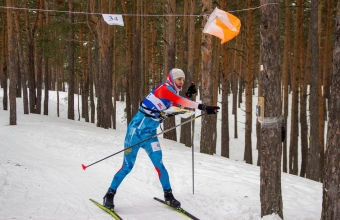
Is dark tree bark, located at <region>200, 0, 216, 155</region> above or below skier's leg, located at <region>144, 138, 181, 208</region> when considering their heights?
above

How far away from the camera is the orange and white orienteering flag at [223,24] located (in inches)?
249

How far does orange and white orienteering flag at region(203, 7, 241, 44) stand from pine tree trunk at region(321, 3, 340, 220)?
289 cm

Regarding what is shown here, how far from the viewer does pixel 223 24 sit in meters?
6.43

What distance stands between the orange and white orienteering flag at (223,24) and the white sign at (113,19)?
4.97 metres

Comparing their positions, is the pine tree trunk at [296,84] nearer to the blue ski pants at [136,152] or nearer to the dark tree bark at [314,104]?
the dark tree bark at [314,104]

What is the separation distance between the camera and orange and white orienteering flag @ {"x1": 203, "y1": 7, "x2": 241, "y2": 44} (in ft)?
20.7

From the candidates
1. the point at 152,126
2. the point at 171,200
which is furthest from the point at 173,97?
the point at 171,200

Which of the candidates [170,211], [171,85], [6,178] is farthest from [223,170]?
[6,178]

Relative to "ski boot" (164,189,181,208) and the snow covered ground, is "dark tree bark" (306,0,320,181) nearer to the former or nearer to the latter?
the snow covered ground

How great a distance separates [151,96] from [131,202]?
77.2 inches

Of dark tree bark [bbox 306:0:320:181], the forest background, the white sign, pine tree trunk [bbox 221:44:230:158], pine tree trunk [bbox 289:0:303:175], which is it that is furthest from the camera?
pine tree trunk [bbox 221:44:230:158]

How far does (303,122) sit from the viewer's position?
15.8 metres

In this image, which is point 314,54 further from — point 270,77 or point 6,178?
point 6,178

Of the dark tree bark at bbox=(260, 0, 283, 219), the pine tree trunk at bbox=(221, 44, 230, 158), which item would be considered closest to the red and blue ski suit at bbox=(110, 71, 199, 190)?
the dark tree bark at bbox=(260, 0, 283, 219)
